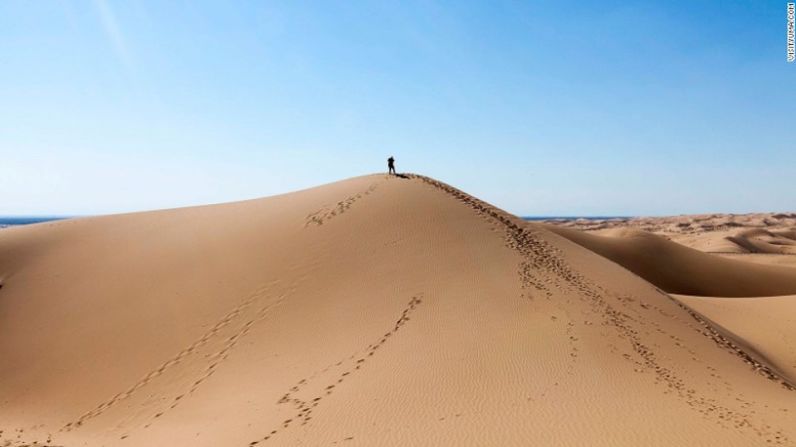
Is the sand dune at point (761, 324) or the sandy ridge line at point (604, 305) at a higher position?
the sandy ridge line at point (604, 305)

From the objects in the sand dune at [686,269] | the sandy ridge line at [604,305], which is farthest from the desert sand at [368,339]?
the sand dune at [686,269]

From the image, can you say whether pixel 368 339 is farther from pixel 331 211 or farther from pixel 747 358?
pixel 747 358

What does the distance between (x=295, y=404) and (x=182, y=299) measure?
8.24 m

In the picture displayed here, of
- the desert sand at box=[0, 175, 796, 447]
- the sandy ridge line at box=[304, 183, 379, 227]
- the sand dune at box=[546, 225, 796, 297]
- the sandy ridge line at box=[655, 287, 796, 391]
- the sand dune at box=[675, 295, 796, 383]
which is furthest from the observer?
the sand dune at box=[546, 225, 796, 297]

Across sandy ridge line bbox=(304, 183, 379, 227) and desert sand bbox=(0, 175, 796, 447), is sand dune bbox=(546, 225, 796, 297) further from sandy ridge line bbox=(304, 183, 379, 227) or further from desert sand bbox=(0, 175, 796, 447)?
sandy ridge line bbox=(304, 183, 379, 227)

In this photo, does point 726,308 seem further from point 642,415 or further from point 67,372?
point 67,372

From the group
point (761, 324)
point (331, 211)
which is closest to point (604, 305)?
point (331, 211)

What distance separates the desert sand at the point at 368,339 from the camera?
766 cm

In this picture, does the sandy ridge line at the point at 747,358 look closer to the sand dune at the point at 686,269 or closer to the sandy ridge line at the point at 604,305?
the sandy ridge line at the point at 604,305

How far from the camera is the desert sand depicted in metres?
7.66

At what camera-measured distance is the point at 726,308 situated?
21312 millimetres

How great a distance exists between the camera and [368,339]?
10727 millimetres

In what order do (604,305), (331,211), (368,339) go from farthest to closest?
(331,211) < (604,305) < (368,339)

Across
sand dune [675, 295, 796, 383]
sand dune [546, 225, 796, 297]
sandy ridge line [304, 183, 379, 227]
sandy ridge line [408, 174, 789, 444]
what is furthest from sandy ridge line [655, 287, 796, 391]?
sand dune [546, 225, 796, 297]
